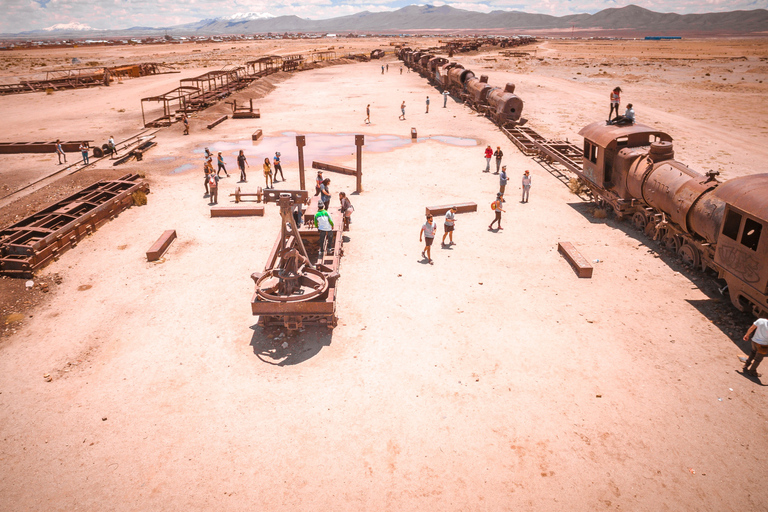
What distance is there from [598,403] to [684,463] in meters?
1.53

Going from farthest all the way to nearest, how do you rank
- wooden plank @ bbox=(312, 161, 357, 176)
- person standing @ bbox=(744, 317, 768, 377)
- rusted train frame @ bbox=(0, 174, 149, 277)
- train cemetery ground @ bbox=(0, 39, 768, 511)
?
wooden plank @ bbox=(312, 161, 357, 176) < rusted train frame @ bbox=(0, 174, 149, 277) < person standing @ bbox=(744, 317, 768, 377) < train cemetery ground @ bbox=(0, 39, 768, 511)

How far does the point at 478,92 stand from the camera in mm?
35188

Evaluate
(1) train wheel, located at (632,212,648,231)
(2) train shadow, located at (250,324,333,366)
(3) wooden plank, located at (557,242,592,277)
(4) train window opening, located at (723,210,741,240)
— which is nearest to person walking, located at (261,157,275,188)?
(2) train shadow, located at (250,324,333,366)

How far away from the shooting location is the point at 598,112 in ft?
114

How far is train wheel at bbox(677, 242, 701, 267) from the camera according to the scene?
12.2 m

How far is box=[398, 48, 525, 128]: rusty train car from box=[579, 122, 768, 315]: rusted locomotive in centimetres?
1396

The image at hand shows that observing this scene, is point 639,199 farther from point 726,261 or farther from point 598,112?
point 598,112

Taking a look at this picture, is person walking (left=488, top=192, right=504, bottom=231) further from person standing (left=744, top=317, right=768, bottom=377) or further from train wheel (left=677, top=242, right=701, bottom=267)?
person standing (left=744, top=317, right=768, bottom=377)

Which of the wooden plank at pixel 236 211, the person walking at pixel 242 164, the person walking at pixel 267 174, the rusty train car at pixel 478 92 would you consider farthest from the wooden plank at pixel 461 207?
the rusty train car at pixel 478 92

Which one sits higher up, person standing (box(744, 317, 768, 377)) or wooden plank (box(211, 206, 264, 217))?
wooden plank (box(211, 206, 264, 217))

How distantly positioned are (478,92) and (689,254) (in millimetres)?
26357

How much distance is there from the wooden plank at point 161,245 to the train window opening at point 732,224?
15592mm

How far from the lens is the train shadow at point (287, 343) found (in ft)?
30.7

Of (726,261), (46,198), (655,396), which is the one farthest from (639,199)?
(46,198)
